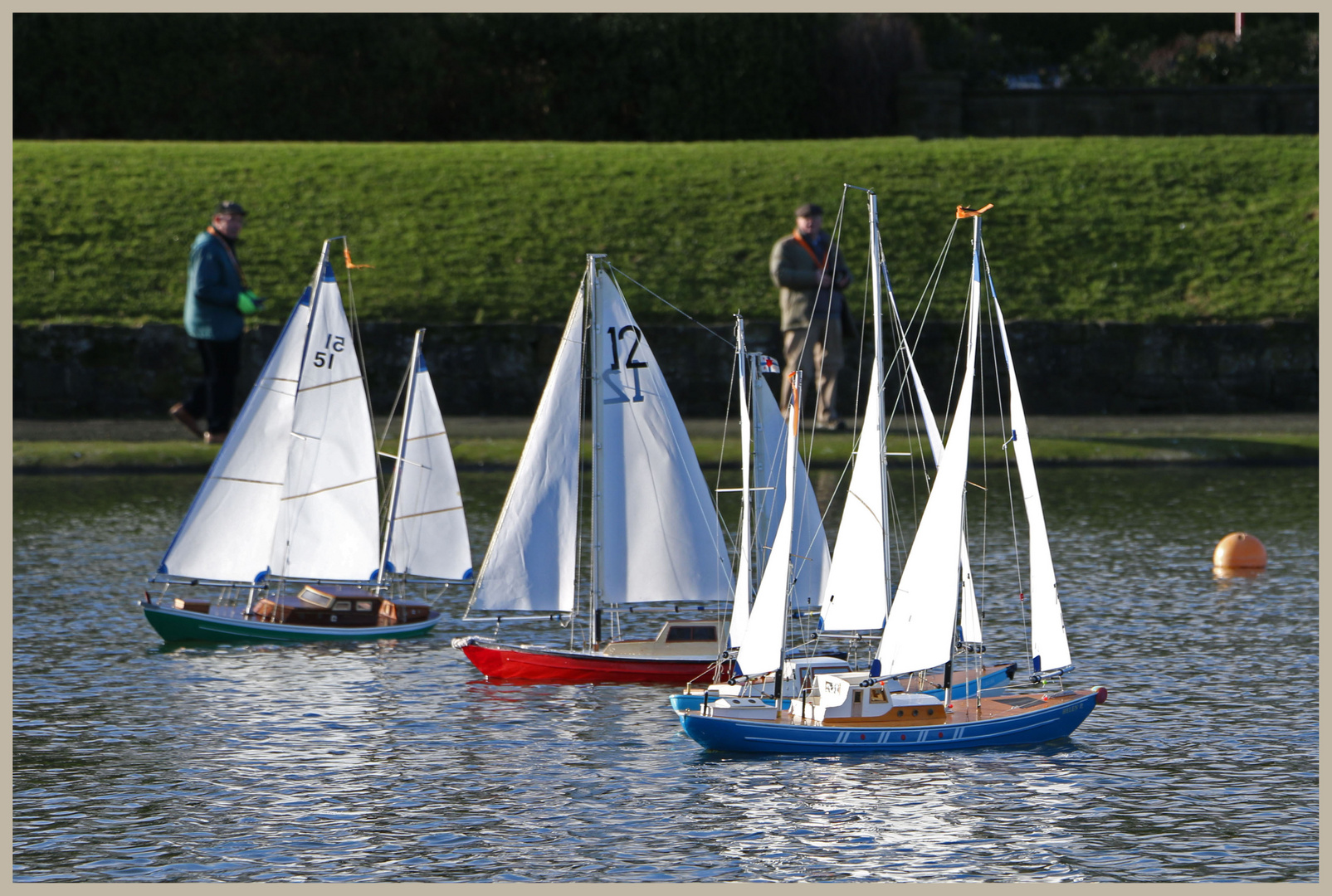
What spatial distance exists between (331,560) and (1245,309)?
20.6m

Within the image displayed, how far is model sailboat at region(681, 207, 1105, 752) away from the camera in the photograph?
1333 cm

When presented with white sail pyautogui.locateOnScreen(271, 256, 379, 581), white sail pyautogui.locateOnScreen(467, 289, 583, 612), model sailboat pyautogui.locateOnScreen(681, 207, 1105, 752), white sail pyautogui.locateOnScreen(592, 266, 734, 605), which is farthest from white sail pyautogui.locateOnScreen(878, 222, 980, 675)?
white sail pyautogui.locateOnScreen(271, 256, 379, 581)

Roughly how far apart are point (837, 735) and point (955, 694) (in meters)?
1.44

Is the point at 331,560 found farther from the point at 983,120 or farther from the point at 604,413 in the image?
the point at 983,120

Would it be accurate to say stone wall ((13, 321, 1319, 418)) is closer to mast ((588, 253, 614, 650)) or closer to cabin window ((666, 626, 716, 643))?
mast ((588, 253, 614, 650))

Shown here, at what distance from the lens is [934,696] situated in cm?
1382

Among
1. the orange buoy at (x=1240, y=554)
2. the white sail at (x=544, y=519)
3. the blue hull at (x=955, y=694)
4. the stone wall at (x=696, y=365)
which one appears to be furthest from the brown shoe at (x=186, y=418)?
the blue hull at (x=955, y=694)

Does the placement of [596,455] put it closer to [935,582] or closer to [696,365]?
[935,582]

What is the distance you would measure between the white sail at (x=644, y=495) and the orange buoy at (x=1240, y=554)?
681cm

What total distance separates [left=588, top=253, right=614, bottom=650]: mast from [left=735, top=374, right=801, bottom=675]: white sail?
246 centimetres

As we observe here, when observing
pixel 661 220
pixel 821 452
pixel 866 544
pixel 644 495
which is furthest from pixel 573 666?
pixel 661 220

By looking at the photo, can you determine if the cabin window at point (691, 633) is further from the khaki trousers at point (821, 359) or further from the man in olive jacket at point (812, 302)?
the khaki trousers at point (821, 359)

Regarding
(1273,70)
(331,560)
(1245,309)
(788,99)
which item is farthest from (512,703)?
(1273,70)

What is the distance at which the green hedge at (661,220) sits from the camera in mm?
33906
